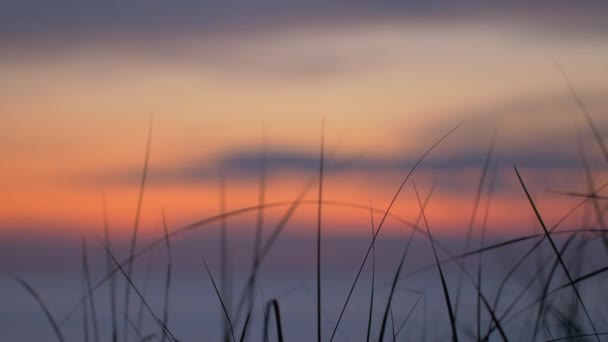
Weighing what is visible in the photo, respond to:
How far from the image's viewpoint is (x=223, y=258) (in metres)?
1.37

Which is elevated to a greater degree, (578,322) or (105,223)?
(105,223)

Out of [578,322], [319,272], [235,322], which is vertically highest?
[319,272]

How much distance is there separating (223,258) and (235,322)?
5.5 inches

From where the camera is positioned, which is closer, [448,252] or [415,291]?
[448,252]

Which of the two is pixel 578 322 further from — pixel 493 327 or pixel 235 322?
pixel 235 322

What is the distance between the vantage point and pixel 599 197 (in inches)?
67.3

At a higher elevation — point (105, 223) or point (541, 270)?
point (105, 223)

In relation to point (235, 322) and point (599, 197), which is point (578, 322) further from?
point (235, 322)

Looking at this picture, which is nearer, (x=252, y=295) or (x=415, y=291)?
(x=252, y=295)

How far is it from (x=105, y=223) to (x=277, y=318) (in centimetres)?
58

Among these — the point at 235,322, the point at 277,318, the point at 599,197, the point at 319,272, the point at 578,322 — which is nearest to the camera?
the point at 277,318

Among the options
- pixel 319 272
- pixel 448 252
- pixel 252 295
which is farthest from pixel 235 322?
pixel 448 252

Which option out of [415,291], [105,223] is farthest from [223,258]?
[415,291]

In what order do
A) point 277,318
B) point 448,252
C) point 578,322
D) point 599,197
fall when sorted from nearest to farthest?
1. point 277,318
2. point 448,252
3. point 599,197
4. point 578,322
